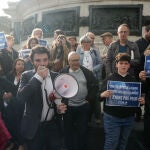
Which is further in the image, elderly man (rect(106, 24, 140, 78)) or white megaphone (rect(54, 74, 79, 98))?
elderly man (rect(106, 24, 140, 78))

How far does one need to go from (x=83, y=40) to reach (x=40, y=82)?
10.2 feet

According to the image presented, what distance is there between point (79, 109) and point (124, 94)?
103 cm

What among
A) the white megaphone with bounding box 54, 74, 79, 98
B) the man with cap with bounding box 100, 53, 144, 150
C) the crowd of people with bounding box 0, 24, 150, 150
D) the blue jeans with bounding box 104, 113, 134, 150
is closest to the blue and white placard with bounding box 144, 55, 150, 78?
the crowd of people with bounding box 0, 24, 150, 150

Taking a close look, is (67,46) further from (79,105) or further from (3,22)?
(3,22)

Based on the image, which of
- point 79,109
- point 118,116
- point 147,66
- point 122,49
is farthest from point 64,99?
point 122,49

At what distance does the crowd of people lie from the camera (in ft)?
18.4

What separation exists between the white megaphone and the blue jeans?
1067 millimetres

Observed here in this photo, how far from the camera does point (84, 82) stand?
7.10 m

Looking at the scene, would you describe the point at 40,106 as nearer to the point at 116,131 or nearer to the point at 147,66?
the point at 116,131

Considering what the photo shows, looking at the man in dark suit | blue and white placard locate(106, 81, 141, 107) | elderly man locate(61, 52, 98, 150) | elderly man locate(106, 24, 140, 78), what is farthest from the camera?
elderly man locate(106, 24, 140, 78)

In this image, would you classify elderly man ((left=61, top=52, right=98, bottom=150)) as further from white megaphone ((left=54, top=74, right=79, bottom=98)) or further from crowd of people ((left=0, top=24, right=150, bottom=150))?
white megaphone ((left=54, top=74, right=79, bottom=98))

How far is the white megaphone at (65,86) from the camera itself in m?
5.62

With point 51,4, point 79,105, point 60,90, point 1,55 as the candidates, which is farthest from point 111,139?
point 51,4

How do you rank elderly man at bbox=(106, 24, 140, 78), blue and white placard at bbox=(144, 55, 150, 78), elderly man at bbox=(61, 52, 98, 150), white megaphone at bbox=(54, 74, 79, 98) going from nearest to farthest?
white megaphone at bbox=(54, 74, 79, 98) < blue and white placard at bbox=(144, 55, 150, 78) < elderly man at bbox=(61, 52, 98, 150) < elderly man at bbox=(106, 24, 140, 78)
